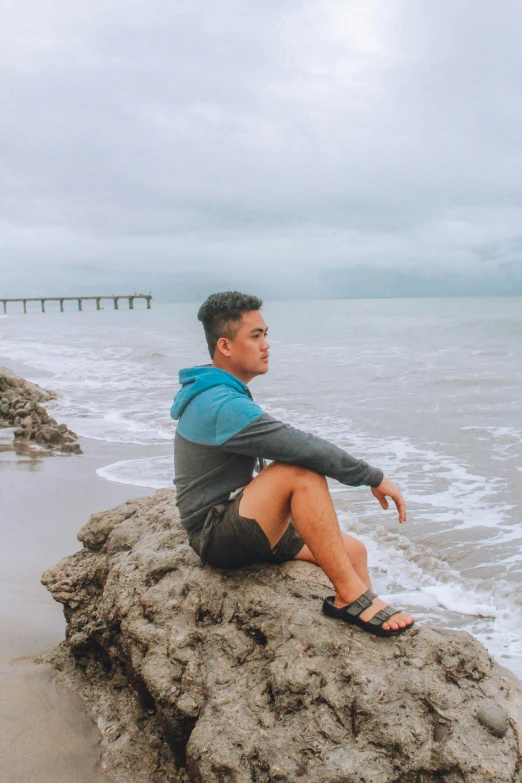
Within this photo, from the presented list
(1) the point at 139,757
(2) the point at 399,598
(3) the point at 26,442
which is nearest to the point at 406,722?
(1) the point at 139,757

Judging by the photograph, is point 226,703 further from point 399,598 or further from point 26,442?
point 26,442

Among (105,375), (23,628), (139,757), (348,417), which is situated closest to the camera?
(139,757)

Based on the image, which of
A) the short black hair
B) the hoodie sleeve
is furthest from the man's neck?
the hoodie sleeve

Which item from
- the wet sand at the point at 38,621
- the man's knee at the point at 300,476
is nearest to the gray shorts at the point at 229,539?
the man's knee at the point at 300,476

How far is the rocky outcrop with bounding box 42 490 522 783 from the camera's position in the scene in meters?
2.31

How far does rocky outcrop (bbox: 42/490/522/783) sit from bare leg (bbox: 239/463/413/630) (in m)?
0.17

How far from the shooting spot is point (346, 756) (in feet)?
7.57

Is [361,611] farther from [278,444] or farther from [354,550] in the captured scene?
[278,444]

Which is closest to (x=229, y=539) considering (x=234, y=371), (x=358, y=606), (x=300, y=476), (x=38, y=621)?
(x=300, y=476)

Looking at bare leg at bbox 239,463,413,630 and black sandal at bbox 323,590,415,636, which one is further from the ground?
bare leg at bbox 239,463,413,630

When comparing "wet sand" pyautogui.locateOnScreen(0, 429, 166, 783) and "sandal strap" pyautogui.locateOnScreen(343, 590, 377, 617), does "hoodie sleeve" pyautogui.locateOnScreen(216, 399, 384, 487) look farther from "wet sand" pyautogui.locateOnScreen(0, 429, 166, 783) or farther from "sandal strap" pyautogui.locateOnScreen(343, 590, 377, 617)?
"wet sand" pyautogui.locateOnScreen(0, 429, 166, 783)

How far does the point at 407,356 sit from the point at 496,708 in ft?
75.3

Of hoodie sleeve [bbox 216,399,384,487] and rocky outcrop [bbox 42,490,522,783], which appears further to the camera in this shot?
hoodie sleeve [bbox 216,399,384,487]

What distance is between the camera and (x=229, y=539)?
9.56 feet
